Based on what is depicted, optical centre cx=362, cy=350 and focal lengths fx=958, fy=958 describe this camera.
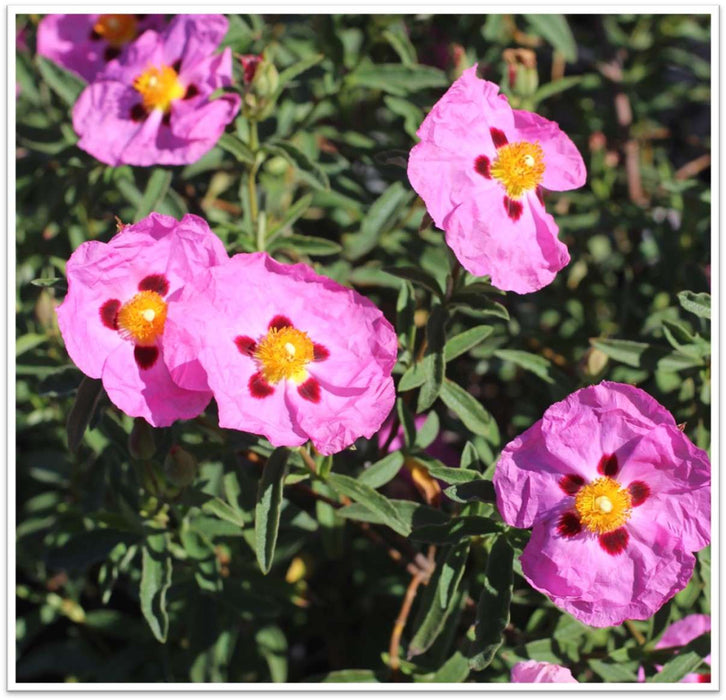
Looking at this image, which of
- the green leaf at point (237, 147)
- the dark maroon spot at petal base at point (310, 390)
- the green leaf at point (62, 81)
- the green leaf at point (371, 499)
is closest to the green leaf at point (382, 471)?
the green leaf at point (371, 499)

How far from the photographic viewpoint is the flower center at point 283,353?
1866 millimetres

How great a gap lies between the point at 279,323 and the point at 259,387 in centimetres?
14

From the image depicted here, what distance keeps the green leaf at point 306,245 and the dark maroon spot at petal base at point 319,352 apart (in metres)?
0.48

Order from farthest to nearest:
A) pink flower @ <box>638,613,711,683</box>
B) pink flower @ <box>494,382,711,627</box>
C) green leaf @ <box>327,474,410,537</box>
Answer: pink flower @ <box>638,613,711,683</box> < green leaf @ <box>327,474,410,537</box> < pink flower @ <box>494,382,711,627</box>

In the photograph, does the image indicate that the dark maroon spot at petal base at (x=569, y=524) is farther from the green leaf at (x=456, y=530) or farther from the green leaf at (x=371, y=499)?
the green leaf at (x=371, y=499)

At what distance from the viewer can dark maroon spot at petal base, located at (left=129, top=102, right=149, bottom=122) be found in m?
2.33

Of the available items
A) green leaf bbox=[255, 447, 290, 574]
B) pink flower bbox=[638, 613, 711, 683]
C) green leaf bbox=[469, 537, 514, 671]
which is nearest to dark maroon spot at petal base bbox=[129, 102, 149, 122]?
green leaf bbox=[255, 447, 290, 574]

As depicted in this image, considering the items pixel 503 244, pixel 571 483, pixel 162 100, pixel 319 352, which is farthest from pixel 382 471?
pixel 162 100

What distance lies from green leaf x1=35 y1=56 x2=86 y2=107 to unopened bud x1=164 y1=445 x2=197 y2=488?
1.13 m

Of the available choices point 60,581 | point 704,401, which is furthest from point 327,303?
point 60,581

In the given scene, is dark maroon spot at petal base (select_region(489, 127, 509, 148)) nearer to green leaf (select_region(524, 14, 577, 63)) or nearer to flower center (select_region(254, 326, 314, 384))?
flower center (select_region(254, 326, 314, 384))

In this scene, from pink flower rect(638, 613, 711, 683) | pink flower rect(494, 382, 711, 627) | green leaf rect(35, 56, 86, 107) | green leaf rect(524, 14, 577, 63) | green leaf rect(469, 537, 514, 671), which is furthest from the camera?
green leaf rect(524, 14, 577, 63)

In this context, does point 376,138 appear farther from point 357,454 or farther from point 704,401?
point 704,401

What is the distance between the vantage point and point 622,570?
1779mm
